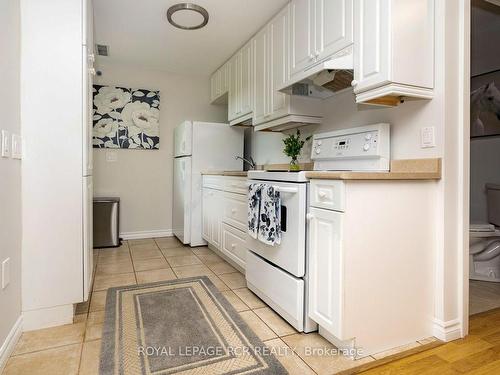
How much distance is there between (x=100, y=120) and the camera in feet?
12.8

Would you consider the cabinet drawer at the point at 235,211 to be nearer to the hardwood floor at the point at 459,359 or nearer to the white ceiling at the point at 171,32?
the hardwood floor at the point at 459,359

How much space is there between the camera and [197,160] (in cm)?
369

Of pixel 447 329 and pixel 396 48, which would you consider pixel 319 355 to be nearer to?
pixel 447 329

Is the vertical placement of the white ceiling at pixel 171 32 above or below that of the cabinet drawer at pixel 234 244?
above

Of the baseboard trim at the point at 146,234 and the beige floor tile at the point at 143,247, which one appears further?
the baseboard trim at the point at 146,234

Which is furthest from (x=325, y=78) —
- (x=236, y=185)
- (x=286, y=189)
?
(x=236, y=185)

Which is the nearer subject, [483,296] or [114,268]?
[483,296]

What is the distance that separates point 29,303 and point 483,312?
2765 mm

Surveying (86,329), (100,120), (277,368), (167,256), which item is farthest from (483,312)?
(100,120)

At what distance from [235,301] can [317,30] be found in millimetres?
1944

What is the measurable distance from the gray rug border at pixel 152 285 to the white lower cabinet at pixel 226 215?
38cm

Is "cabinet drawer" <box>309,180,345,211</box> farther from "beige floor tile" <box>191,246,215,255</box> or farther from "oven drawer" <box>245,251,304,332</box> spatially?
"beige floor tile" <box>191,246,215,255</box>

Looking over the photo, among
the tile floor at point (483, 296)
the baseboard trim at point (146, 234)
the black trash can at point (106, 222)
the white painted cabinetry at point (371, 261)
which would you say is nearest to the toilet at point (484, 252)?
the tile floor at point (483, 296)

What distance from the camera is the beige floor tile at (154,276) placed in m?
2.56
